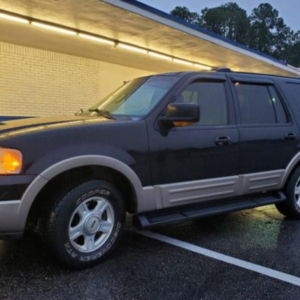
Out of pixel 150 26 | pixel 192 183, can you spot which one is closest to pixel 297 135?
pixel 192 183

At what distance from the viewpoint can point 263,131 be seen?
4.76 metres

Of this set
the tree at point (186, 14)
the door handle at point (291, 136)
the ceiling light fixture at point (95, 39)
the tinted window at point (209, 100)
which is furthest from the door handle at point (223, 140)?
the tree at point (186, 14)

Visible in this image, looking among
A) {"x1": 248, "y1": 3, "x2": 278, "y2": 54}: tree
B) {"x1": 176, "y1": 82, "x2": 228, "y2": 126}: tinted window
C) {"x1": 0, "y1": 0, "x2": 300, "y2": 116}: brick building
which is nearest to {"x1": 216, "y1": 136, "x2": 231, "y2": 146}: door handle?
{"x1": 176, "y1": 82, "x2": 228, "y2": 126}: tinted window

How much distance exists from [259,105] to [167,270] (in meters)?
2.57

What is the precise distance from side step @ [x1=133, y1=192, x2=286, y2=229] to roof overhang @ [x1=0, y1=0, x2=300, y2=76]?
4528 millimetres

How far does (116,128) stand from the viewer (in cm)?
358

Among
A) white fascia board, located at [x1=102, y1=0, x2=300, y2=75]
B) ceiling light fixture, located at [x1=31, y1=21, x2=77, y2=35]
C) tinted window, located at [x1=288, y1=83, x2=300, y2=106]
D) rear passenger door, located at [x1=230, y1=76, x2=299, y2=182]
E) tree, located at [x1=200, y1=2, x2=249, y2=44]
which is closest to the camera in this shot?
rear passenger door, located at [x1=230, y1=76, x2=299, y2=182]

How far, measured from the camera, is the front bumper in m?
2.97

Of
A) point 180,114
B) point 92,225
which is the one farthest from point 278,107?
point 92,225

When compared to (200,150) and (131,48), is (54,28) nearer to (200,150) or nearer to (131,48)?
(131,48)

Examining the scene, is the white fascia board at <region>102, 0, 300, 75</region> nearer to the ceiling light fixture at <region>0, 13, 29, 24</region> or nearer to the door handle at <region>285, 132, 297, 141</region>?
the ceiling light fixture at <region>0, 13, 29, 24</region>

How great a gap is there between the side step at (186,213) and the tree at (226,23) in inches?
2812

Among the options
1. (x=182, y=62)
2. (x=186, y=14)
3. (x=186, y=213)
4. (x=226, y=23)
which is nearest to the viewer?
(x=186, y=213)

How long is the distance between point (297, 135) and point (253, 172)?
1.00 meters
